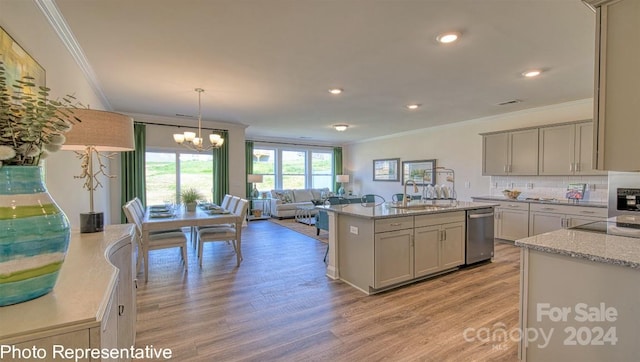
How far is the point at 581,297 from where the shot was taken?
1609 millimetres

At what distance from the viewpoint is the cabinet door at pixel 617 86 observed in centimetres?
151

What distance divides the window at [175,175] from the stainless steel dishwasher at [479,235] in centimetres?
539

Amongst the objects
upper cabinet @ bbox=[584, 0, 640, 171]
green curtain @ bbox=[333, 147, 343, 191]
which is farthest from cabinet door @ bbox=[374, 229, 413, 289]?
green curtain @ bbox=[333, 147, 343, 191]

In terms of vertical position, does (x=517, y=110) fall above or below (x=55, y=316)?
above

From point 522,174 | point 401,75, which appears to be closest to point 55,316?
point 401,75

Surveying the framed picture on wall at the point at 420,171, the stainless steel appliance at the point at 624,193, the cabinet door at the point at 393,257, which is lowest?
the cabinet door at the point at 393,257

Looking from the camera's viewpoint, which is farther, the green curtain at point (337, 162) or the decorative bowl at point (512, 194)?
the green curtain at point (337, 162)

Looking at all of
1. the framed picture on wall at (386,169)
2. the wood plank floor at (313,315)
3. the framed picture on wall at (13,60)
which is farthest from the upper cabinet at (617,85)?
the framed picture on wall at (386,169)

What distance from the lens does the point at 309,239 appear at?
5.74 metres

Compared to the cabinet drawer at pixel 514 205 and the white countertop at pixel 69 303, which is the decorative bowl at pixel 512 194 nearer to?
the cabinet drawer at pixel 514 205

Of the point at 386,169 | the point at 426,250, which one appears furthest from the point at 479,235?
the point at 386,169

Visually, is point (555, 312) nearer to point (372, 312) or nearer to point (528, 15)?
point (372, 312)

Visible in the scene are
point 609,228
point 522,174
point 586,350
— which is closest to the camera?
point 586,350

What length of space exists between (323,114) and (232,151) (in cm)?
267
